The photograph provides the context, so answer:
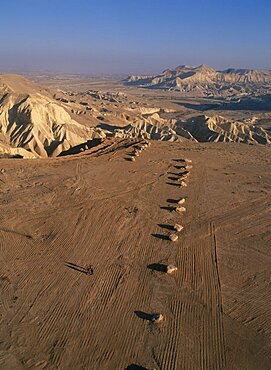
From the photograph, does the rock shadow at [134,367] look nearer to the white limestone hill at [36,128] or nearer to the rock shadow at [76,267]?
the rock shadow at [76,267]

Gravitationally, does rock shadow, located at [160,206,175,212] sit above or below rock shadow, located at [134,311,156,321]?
above

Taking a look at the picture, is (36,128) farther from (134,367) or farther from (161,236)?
(134,367)

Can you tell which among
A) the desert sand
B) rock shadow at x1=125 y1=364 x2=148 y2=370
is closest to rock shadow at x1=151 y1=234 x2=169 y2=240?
the desert sand

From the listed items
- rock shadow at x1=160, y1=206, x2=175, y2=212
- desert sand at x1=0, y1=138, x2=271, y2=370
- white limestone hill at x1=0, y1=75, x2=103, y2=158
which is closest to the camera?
desert sand at x1=0, y1=138, x2=271, y2=370

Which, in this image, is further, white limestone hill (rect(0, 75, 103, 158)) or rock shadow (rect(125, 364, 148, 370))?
white limestone hill (rect(0, 75, 103, 158))

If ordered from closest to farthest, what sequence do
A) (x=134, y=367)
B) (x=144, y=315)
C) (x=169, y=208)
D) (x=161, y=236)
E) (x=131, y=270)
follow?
1. (x=134, y=367)
2. (x=144, y=315)
3. (x=131, y=270)
4. (x=161, y=236)
5. (x=169, y=208)

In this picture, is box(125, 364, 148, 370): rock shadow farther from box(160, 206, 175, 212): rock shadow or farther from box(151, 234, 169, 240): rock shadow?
box(160, 206, 175, 212): rock shadow

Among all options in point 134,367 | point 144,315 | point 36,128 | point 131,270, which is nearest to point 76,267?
point 131,270
